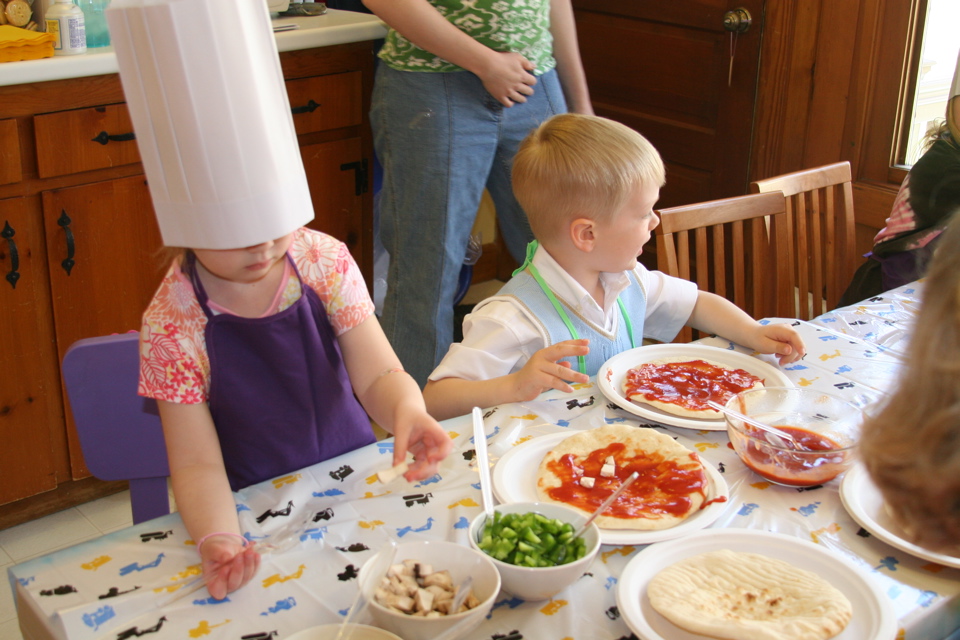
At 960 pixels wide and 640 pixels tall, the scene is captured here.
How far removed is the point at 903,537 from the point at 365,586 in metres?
0.56

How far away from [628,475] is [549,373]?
0.22 m

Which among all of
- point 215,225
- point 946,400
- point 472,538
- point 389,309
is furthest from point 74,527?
point 946,400

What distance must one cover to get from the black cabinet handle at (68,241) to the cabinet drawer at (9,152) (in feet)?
0.41

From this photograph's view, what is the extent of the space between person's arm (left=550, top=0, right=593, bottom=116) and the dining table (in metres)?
1.34

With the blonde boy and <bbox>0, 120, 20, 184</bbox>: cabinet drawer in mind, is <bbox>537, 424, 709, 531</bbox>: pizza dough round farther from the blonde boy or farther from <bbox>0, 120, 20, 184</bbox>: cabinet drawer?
<bbox>0, 120, 20, 184</bbox>: cabinet drawer

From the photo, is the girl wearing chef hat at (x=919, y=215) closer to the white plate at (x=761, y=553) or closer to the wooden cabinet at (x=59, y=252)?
the white plate at (x=761, y=553)

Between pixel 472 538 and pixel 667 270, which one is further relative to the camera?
pixel 667 270

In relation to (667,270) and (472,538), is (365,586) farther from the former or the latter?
(667,270)

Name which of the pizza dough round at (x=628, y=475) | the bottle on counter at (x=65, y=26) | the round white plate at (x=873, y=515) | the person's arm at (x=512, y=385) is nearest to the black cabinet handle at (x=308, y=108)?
the bottle on counter at (x=65, y=26)

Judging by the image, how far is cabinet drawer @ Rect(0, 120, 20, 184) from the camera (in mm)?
1921

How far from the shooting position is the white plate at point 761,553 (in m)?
0.81

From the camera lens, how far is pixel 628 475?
1.05 m

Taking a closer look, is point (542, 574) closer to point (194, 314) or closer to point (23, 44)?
point (194, 314)

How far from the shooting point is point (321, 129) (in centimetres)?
250
